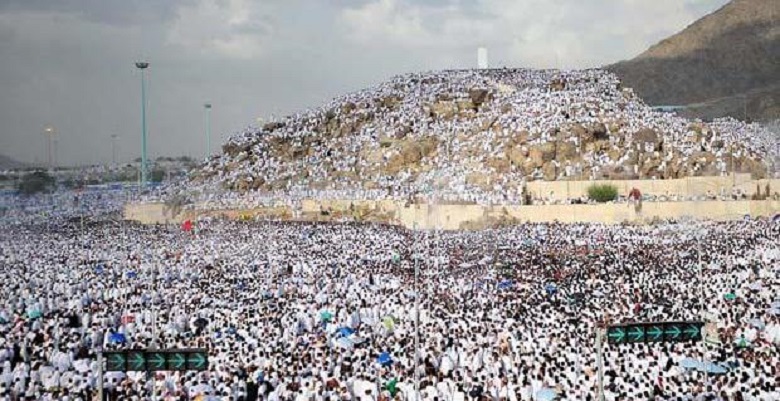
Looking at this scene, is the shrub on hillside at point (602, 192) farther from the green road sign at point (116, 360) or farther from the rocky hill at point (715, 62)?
the rocky hill at point (715, 62)

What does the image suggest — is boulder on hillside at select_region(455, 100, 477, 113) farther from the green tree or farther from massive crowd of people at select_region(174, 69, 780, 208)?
the green tree

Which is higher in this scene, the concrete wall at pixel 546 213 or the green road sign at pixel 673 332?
the concrete wall at pixel 546 213

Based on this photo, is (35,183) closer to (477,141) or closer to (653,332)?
(477,141)

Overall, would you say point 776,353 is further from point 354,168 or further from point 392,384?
point 354,168

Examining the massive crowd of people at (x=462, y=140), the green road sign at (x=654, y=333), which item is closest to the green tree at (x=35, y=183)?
the massive crowd of people at (x=462, y=140)


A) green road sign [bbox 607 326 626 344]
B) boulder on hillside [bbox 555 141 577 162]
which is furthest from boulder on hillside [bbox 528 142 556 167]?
green road sign [bbox 607 326 626 344]

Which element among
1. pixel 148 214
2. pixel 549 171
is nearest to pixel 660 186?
pixel 549 171
